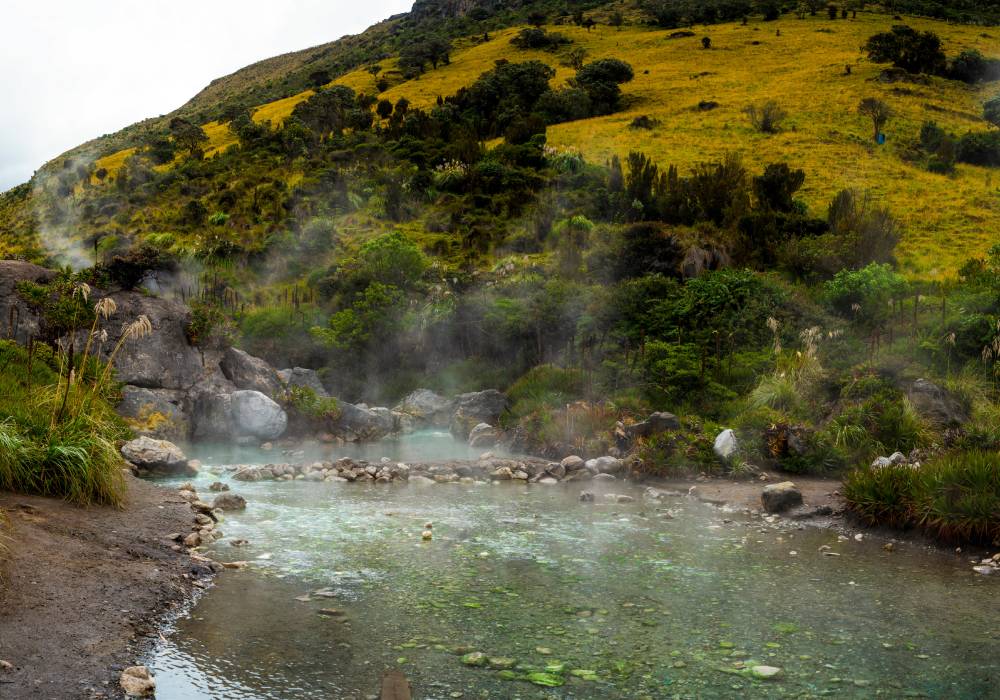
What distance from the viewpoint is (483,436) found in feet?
78.6

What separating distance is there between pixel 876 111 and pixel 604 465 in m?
49.7

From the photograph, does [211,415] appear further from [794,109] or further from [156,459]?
[794,109]

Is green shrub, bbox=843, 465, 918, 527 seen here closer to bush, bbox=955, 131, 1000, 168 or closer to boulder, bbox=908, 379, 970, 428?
boulder, bbox=908, 379, 970, 428

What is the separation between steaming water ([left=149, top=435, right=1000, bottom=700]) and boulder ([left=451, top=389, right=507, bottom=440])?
12.6m

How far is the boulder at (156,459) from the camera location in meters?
16.9

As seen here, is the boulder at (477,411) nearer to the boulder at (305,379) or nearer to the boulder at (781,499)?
the boulder at (305,379)

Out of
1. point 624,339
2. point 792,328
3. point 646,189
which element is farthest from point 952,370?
point 646,189

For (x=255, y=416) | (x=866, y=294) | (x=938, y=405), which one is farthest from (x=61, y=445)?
(x=866, y=294)

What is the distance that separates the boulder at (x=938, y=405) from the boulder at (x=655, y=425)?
226 inches

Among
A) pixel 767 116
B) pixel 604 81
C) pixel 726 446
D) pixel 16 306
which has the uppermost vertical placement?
pixel 604 81

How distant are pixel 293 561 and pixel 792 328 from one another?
1950 cm

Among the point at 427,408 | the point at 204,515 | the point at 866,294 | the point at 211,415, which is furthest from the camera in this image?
the point at 427,408

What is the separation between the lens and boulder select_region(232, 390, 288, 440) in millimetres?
23703

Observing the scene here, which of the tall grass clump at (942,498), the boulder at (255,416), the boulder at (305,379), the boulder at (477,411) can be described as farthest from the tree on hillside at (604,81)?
the tall grass clump at (942,498)
